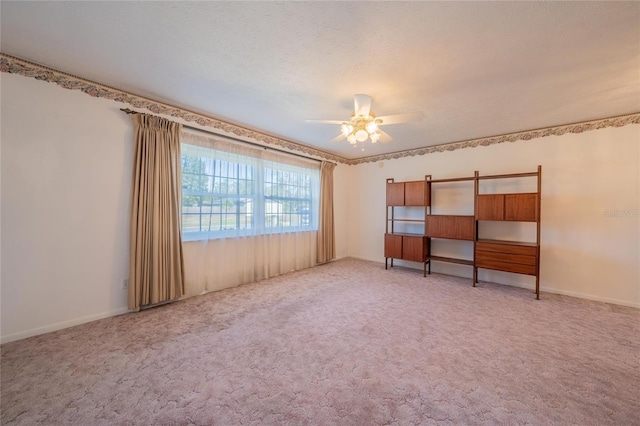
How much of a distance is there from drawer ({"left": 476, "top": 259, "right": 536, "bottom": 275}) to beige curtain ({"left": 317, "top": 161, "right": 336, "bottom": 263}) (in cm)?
277

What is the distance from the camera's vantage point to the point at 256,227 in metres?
4.08

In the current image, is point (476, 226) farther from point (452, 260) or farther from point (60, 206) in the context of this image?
point (60, 206)

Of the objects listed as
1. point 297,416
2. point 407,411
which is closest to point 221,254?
point 297,416

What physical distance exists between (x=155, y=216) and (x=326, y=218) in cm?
321

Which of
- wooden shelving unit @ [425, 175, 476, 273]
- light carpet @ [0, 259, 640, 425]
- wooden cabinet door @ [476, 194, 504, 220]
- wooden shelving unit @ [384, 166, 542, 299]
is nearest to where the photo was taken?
light carpet @ [0, 259, 640, 425]

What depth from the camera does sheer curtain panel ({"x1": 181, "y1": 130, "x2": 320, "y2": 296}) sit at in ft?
11.0

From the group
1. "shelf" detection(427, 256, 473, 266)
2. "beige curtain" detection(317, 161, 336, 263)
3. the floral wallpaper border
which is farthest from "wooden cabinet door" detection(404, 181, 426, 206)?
"beige curtain" detection(317, 161, 336, 263)

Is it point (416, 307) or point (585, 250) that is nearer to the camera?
point (416, 307)

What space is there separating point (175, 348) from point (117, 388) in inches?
19.1

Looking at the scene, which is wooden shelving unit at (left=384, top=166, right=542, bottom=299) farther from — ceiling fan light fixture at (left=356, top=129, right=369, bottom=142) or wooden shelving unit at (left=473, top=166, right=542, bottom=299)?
ceiling fan light fixture at (left=356, top=129, right=369, bottom=142)

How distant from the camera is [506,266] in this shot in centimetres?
362

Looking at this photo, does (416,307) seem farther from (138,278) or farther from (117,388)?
(138,278)

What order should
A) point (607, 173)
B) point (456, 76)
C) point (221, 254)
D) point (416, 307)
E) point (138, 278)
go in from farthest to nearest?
point (221, 254) < point (607, 173) < point (416, 307) < point (138, 278) < point (456, 76)

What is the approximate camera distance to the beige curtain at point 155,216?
2.77 m
